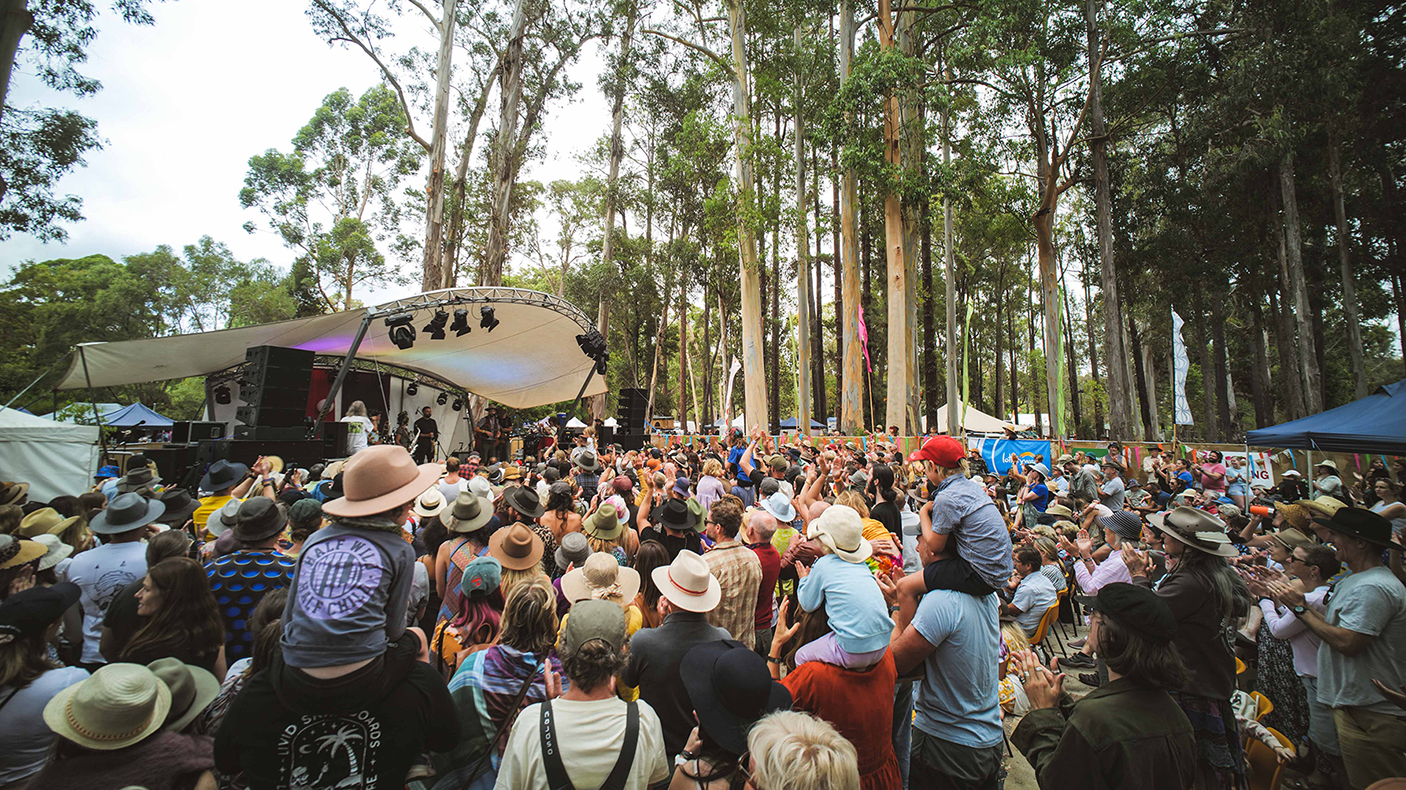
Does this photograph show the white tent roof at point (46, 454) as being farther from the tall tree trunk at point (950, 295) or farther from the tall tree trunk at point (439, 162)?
the tall tree trunk at point (950, 295)

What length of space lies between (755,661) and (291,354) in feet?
34.7

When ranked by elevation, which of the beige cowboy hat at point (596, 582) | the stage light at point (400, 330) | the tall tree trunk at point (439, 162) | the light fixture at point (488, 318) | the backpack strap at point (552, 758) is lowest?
the backpack strap at point (552, 758)

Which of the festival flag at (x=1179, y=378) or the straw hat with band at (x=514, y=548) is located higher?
the festival flag at (x=1179, y=378)

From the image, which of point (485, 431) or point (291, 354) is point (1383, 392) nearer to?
point (291, 354)

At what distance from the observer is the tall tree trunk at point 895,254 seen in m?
15.7

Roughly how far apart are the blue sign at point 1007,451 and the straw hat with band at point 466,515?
36.9 ft

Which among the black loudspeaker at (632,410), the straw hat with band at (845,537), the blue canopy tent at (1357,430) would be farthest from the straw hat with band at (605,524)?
the black loudspeaker at (632,410)

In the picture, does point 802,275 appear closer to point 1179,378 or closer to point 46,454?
point 1179,378

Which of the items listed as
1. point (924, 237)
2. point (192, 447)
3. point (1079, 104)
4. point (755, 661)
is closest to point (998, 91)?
point (1079, 104)

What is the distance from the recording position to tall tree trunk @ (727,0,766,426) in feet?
57.4

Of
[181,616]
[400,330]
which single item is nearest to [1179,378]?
[400,330]

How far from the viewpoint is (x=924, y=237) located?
21.0 meters

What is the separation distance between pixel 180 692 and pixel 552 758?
3.97ft

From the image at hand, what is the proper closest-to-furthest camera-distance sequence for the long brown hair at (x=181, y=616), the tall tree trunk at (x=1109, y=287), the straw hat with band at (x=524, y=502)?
the long brown hair at (x=181, y=616), the straw hat with band at (x=524, y=502), the tall tree trunk at (x=1109, y=287)
